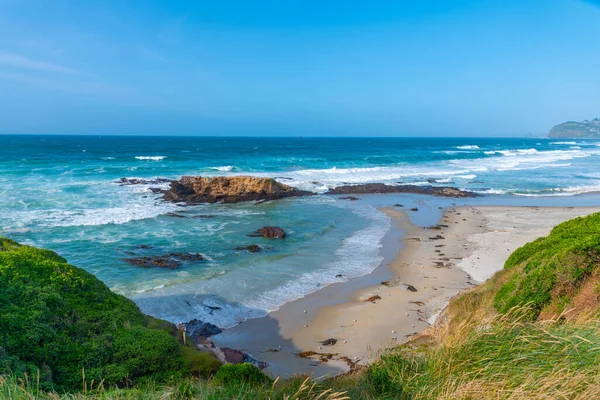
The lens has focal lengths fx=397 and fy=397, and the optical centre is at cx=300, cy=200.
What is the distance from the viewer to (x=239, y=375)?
569cm

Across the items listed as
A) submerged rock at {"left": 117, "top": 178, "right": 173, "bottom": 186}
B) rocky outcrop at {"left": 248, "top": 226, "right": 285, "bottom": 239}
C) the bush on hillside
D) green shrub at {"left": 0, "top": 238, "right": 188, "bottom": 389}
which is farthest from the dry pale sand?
submerged rock at {"left": 117, "top": 178, "right": 173, "bottom": 186}

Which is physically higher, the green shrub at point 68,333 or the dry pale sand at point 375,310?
the green shrub at point 68,333

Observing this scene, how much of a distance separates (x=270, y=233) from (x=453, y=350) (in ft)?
49.2

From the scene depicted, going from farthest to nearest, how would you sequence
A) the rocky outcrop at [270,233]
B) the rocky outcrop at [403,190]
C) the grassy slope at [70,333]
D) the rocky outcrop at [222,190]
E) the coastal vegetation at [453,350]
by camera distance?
1. the rocky outcrop at [403,190]
2. the rocky outcrop at [222,190]
3. the rocky outcrop at [270,233]
4. the grassy slope at [70,333]
5. the coastal vegetation at [453,350]

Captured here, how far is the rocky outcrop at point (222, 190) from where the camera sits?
28.0 metres

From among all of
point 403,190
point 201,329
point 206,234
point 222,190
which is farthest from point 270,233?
point 403,190

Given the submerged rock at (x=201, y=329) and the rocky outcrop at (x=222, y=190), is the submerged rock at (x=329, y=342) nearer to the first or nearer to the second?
the submerged rock at (x=201, y=329)

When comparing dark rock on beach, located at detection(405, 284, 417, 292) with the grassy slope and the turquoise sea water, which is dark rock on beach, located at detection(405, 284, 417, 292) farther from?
the grassy slope

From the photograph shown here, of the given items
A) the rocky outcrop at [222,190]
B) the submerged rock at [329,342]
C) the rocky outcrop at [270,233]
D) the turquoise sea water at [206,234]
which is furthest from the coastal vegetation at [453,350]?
the rocky outcrop at [222,190]

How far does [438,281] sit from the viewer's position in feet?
42.5

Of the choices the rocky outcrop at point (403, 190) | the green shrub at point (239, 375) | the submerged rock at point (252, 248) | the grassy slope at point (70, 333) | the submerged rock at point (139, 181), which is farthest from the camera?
the submerged rock at point (139, 181)

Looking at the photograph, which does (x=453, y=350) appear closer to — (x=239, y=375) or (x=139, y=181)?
(x=239, y=375)

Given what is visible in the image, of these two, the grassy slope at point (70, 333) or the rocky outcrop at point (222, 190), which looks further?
the rocky outcrop at point (222, 190)

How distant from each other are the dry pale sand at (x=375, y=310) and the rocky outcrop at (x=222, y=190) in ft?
43.5
